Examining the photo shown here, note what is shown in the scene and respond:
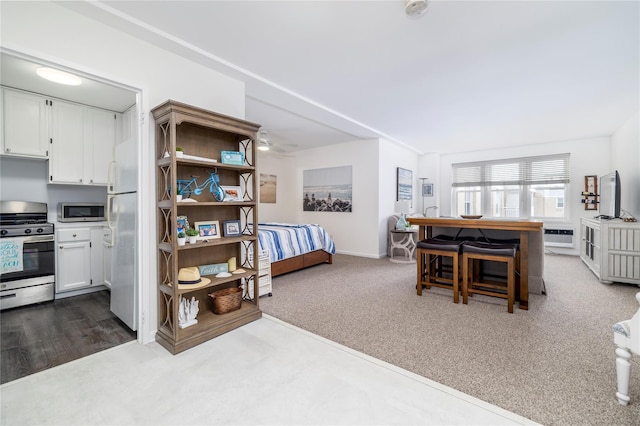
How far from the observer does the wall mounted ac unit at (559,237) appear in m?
5.93

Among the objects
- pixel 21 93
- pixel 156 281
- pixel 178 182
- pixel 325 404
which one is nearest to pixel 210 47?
pixel 178 182

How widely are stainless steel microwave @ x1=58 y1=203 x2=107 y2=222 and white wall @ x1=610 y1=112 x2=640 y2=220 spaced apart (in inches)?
300

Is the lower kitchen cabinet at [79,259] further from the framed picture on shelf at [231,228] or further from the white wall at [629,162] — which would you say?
the white wall at [629,162]

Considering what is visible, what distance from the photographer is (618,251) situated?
3777 millimetres

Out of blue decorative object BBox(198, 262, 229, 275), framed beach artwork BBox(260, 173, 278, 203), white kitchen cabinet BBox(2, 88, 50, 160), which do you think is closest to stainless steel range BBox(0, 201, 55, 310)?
white kitchen cabinet BBox(2, 88, 50, 160)

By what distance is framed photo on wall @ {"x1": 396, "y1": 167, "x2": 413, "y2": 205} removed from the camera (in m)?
6.41

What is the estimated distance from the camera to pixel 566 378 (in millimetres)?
1775

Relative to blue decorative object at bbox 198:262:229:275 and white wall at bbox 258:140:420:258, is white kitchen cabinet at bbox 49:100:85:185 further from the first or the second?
white wall at bbox 258:140:420:258

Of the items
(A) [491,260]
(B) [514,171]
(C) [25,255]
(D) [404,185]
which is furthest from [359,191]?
(C) [25,255]

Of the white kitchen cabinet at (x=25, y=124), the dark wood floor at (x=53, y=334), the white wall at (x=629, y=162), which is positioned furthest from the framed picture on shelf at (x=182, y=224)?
the white wall at (x=629, y=162)

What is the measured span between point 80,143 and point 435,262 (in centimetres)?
487

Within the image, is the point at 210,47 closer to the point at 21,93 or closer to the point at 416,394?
the point at 21,93

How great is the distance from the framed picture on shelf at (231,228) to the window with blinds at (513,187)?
247 inches

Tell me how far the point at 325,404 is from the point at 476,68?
10.8 ft
